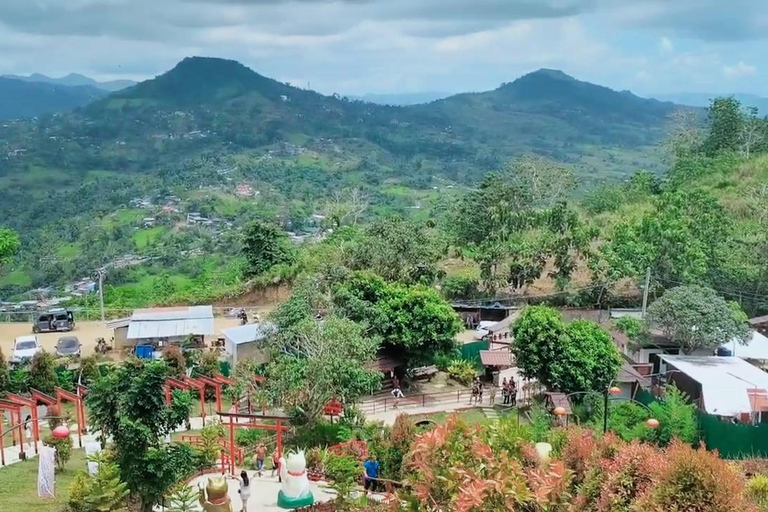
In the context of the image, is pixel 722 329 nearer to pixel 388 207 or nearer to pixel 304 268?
pixel 304 268

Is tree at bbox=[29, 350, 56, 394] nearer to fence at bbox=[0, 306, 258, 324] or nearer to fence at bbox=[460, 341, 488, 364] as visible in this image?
fence at bbox=[0, 306, 258, 324]

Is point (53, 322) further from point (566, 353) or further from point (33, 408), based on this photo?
point (566, 353)

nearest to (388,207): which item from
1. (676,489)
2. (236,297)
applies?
(236,297)

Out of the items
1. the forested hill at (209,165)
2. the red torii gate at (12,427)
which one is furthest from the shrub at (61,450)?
the forested hill at (209,165)

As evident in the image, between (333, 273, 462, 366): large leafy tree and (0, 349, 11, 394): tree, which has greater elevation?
(333, 273, 462, 366): large leafy tree

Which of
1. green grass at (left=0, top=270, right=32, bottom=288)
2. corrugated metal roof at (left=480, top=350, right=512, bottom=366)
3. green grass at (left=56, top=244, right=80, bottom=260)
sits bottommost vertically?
green grass at (left=0, top=270, right=32, bottom=288)

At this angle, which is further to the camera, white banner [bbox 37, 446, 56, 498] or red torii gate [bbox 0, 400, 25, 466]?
red torii gate [bbox 0, 400, 25, 466]

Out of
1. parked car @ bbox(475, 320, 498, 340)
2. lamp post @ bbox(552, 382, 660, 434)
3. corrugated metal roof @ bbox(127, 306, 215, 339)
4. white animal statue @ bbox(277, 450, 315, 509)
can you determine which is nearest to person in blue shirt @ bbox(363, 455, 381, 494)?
white animal statue @ bbox(277, 450, 315, 509)
